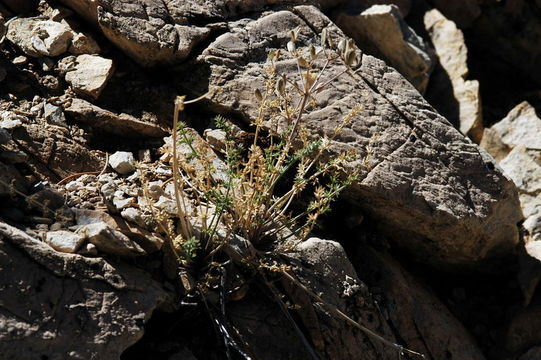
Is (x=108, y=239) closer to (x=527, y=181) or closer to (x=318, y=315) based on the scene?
(x=318, y=315)

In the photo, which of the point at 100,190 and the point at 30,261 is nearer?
the point at 30,261

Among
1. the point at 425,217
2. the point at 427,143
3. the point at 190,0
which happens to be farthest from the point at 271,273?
the point at 190,0

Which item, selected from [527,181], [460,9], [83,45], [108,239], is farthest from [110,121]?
[460,9]

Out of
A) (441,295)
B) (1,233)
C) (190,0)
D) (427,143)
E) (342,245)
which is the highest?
(190,0)

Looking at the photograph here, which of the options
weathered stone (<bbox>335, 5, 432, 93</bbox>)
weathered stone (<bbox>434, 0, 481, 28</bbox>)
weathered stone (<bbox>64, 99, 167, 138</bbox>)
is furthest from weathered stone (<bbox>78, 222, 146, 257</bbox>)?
weathered stone (<bbox>434, 0, 481, 28</bbox>)

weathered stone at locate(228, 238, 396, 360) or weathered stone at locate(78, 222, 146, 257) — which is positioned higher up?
weathered stone at locate(78, 222, 146, 257)

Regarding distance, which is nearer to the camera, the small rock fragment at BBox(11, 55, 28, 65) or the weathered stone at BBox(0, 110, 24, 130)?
the weathered stone at BBox(0, 110, 24, 130)

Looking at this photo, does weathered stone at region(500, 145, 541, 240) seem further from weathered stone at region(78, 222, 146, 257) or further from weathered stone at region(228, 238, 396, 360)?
weathered stone at region(78, 222, 146, 257)

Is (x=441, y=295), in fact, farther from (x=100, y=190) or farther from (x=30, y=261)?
(x=30, y=261)
